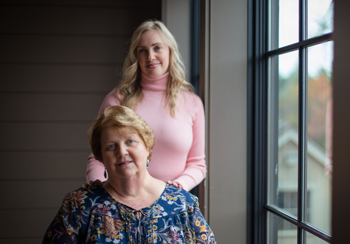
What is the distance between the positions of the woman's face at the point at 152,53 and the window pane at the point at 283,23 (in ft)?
1.83

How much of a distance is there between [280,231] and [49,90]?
2615 mm

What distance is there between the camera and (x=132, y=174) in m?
1.46

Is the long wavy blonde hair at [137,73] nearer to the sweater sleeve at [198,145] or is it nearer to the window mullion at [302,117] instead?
the sweater sleeve at [198,145]

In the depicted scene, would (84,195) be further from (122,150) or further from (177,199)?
(177,199)

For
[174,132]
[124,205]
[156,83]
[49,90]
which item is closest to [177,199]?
[124,205]

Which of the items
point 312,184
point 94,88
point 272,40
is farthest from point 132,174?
point 94,88

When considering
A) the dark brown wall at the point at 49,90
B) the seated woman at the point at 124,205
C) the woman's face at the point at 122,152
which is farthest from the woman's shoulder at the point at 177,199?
the dark brown wall at the point at 49,90

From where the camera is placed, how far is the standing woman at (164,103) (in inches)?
75.7

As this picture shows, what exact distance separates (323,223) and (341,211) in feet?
2.26

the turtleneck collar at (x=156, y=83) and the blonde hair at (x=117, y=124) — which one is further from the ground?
the turtleneck collar at (x=156, y=83)

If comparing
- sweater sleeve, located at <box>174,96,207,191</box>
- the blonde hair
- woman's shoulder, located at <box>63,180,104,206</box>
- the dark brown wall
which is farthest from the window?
the dark brown wall

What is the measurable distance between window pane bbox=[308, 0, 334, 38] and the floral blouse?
86cm

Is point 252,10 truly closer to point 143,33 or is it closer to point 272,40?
point 272,40

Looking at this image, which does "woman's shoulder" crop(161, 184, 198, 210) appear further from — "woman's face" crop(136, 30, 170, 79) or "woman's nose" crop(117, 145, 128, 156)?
"woman's face" crop(136, 30, 170, 79)
